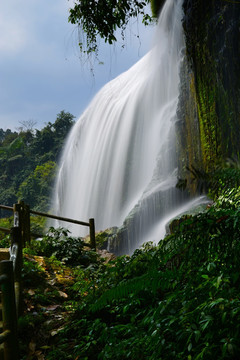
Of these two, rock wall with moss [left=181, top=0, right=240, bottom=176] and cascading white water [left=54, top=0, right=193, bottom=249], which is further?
cascading white water [left=54, top=0, right=193, bottom=249]

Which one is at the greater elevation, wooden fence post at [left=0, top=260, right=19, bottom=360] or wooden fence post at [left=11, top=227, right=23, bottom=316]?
wooden fence post at [left=11, top=227, right=23, bottom=316]

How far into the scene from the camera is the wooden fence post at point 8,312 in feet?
7.77

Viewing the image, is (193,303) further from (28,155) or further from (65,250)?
(28,155)

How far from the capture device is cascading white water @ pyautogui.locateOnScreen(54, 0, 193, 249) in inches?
441

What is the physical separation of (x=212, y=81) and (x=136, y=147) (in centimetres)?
648

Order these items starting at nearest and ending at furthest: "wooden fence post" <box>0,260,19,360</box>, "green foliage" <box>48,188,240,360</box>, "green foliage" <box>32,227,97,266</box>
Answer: "green foliage" <box>48,188,240,360</box>, "wooden fence post" <box>0,260,19,360</box>, "green foliage" <box>32,227,97,266</box>

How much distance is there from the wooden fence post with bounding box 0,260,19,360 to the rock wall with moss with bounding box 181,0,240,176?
20.0 feet

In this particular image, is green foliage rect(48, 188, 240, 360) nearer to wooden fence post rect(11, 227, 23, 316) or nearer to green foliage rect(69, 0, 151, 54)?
wooden fence post rect(11, 227, 23, 316)

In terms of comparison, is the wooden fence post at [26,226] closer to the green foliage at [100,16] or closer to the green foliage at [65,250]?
the green foliage at [65,250]

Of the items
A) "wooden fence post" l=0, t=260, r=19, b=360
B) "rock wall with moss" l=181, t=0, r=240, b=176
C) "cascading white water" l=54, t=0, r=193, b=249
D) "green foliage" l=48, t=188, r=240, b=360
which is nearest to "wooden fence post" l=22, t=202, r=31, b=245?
"cascading white water" l=54, t=0, r=193, b=249

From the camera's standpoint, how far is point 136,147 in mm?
14430

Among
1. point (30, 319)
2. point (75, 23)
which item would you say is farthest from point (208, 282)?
point (75, 23)

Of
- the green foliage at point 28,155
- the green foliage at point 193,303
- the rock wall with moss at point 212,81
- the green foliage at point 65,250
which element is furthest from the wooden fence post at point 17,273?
the green foliage at point 28,155

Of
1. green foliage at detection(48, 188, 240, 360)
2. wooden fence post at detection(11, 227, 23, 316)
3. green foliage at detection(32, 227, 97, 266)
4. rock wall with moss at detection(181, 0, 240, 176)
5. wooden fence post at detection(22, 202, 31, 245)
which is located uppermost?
rock wall with moss at detection(181, 0, 240, 176)
